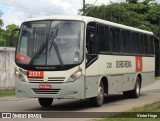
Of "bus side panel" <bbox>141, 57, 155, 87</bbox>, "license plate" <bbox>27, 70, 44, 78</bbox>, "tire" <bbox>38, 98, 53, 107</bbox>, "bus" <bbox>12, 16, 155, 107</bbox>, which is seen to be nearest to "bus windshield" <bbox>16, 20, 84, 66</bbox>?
"bus" <bbox>12, 16, 155, 107</bbox>

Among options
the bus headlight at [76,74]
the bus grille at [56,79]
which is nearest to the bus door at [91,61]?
the bus headlight at [76,74]

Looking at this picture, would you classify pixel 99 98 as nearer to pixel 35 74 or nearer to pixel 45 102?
pixel 45 102

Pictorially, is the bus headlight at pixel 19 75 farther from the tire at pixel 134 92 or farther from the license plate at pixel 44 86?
the tire at pixel 134 92

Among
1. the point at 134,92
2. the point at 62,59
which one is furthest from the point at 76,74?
the point at 134,92

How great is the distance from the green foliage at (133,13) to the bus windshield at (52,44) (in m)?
37.4

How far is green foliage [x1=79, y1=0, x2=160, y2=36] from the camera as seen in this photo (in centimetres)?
5772

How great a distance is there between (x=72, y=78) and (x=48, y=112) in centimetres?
135

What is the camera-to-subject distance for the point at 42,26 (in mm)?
16297

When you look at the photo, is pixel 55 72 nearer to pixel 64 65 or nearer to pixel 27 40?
pixel 64 65

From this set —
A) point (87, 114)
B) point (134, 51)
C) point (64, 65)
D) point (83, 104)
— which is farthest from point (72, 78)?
point (134, 51)

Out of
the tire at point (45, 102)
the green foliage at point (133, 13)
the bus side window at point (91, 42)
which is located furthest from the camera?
the green foliage at point (133, 13)

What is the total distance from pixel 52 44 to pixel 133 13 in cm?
5033

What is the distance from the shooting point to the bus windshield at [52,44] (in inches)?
618

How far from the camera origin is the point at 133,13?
6519cm
